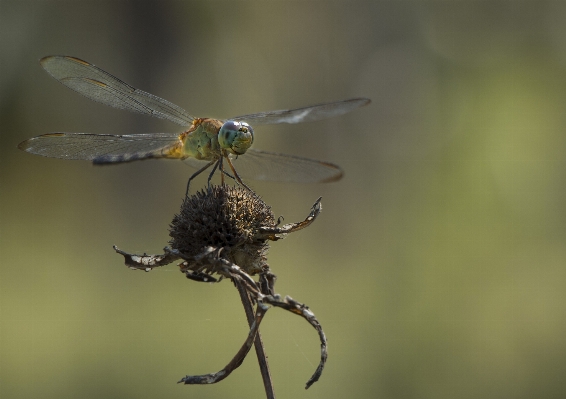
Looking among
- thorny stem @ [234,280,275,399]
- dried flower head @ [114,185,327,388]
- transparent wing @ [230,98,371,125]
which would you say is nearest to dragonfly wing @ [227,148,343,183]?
transparent wing @ [230,98,371,125]

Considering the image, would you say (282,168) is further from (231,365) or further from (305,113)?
(231,365)

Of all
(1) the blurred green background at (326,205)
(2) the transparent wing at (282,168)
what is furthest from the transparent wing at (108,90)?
(1) the blurred green background at (326,205)

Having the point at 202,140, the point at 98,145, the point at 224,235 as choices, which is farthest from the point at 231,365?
the point at 98,145

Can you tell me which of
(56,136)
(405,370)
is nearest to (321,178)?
(56,136)

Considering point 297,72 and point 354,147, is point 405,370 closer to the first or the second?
point 354,147

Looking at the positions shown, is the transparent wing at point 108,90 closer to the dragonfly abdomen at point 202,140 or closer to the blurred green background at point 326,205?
the dragonfly abdomen at point 202,140
